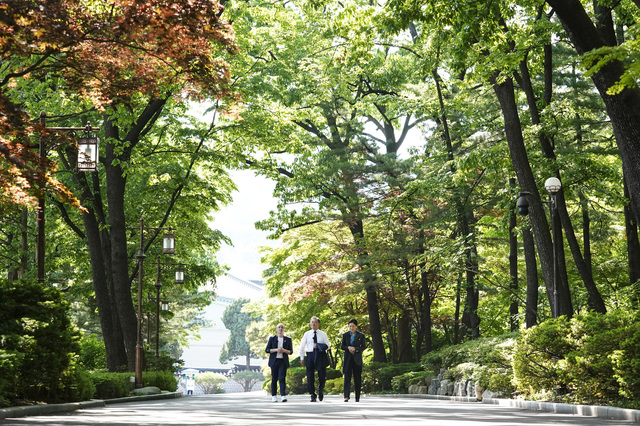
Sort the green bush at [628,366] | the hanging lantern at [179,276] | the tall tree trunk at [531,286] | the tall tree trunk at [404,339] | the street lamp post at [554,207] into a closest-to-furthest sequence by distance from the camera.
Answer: the green bush at [628,366] → the street lamp post at [554,207] → the tall tree trunk at [531,286] → the hanging lantern at [179,276] → the tall tree trunk at [404,339]

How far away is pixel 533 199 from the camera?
19.0m

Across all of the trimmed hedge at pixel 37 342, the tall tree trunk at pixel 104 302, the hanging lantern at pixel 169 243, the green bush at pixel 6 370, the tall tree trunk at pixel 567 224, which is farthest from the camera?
the hanging lantern at pixel 169 243

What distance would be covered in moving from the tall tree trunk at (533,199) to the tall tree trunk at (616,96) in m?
6.21

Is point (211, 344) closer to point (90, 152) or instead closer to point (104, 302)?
point (104, 302)

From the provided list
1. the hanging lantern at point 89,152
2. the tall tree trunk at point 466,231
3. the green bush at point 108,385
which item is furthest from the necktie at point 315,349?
the tall tree trunk at point 466,231

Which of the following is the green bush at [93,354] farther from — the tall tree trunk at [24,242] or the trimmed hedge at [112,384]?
the trimmed hedge at [112,384]

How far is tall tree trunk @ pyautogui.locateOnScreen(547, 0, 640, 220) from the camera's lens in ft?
41.2

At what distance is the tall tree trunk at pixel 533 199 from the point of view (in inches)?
736

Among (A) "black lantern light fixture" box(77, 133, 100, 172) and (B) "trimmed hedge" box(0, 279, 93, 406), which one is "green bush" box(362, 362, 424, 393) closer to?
(A) "black lantern light fixture" box(77, 133, 100, 172)

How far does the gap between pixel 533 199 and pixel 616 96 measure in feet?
21.5

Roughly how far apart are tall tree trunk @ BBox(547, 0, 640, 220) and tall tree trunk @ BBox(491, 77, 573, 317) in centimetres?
621

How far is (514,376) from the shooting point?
17000 mm

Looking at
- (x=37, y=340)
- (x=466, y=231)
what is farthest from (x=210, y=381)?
(x=37, y=340)

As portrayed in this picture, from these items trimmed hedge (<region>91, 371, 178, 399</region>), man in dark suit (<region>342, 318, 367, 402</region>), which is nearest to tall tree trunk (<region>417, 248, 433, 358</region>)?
man in dark suit (<region>342, 318, 367, 402</region>)
